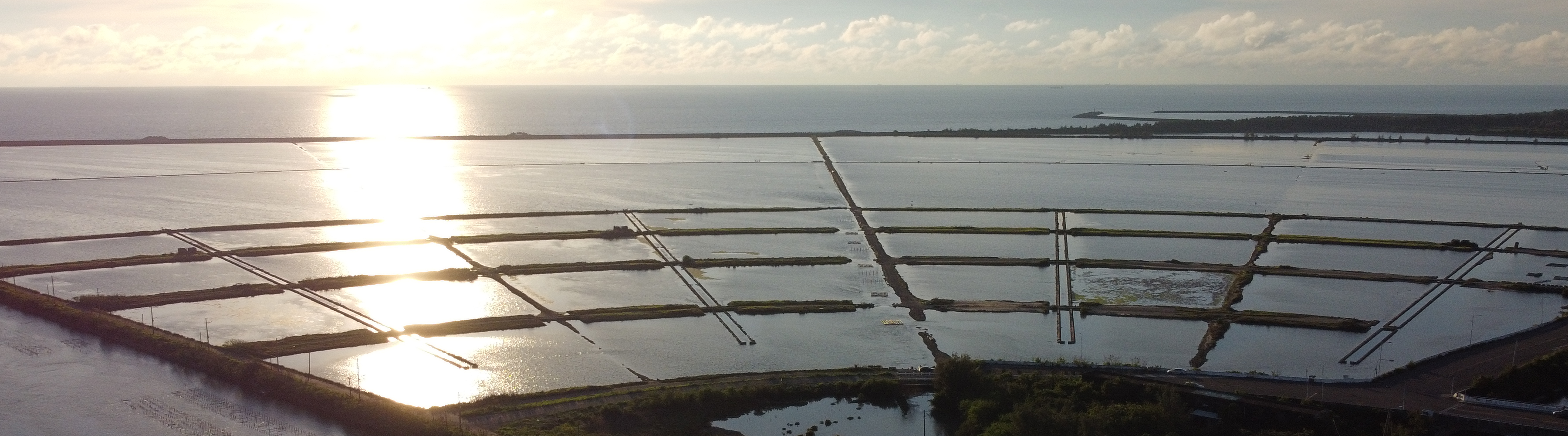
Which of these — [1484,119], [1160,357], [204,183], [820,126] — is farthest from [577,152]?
[1484,119]

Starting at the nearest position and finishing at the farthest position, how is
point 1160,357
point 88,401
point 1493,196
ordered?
1. point 88,401
2. point 1160,357
3. point 1493,196

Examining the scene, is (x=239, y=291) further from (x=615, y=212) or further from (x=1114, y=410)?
(x=1114, y=410)

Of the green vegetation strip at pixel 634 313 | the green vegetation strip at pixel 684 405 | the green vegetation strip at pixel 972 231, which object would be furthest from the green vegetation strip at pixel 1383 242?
the green vegetation strip at pixel 684 405

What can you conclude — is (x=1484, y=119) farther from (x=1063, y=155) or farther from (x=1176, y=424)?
(x=1176, y=424)

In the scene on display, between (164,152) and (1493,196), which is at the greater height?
(164,152)

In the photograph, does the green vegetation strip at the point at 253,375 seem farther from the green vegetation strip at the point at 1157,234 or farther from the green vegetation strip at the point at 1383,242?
the green vegetation strip at the point at 1383,242

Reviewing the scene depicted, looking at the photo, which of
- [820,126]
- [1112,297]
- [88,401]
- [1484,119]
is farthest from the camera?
[820,126]

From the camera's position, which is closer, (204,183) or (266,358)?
(266,358)
